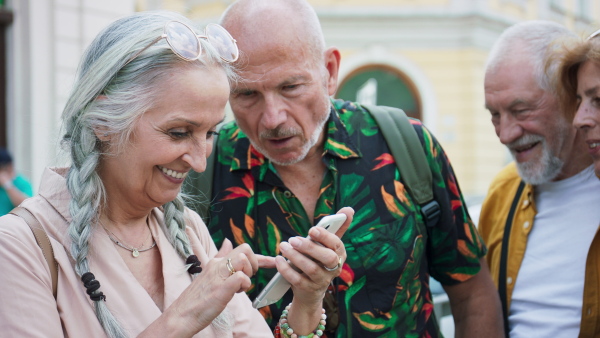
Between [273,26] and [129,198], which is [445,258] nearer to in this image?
[273,26]

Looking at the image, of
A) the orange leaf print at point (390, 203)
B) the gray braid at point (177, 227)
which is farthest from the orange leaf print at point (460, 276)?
the gray braid at point (177, 227)

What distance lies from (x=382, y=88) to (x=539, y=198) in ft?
40.7

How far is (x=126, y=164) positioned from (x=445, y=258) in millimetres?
1424

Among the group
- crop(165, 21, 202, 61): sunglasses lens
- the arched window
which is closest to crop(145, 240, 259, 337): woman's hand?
crop(165, 21, 202, 61): sunglasses lens

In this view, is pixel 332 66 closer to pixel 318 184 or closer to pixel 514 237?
pixel 318 184

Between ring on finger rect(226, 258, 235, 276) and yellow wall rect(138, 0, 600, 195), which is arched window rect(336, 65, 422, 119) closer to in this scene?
yellow wall rect(138, 0, 600, 195)

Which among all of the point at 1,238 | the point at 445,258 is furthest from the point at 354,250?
the point at 1,238

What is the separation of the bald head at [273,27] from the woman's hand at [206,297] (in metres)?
0.92

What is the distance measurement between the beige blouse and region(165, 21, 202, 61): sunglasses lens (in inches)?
19.2

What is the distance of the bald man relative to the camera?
2441 millimetres

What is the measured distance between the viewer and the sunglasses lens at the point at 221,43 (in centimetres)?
202

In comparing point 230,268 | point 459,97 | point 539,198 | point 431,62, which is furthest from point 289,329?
point 431,62

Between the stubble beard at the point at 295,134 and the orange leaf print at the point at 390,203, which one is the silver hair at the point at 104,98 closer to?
the stubble beard at the point at 295,134

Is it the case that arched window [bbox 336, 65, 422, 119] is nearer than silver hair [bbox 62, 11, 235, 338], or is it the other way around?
silver hair [bbox 62, 11, 235, 338]
